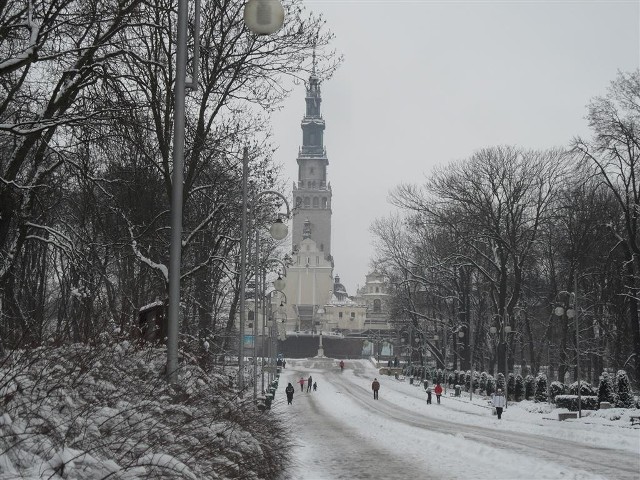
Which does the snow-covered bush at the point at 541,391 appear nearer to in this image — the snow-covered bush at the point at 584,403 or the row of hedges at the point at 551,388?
the row of hedges at the point at 551,388

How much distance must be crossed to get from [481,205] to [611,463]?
25555 millimetres

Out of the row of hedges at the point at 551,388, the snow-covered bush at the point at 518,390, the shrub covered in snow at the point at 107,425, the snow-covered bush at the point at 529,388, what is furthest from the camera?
the snow-covered bush at the point at 518,390

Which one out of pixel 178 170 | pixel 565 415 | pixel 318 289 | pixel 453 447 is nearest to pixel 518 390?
pixel 565 415

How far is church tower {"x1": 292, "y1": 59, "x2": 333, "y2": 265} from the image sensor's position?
17662 centimetres

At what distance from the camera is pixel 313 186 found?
18250 cm

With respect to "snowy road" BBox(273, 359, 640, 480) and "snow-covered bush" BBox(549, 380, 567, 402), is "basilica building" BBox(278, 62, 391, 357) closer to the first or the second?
"snow-covered bush" BBox(549, 380, 567, 402)

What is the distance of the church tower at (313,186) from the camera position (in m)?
177

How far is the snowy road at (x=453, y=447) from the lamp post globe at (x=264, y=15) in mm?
7659

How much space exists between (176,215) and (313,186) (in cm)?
17298

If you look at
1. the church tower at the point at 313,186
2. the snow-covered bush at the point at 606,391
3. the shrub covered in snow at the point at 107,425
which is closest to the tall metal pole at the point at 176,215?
the shrub covered in snow at the point at 107,425

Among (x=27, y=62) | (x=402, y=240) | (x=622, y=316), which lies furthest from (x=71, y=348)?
(x=402, y=240)

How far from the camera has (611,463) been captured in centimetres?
1869

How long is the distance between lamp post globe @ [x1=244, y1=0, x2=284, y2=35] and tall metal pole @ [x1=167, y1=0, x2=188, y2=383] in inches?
52.5

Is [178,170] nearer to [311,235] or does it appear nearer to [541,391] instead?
[541,391]
